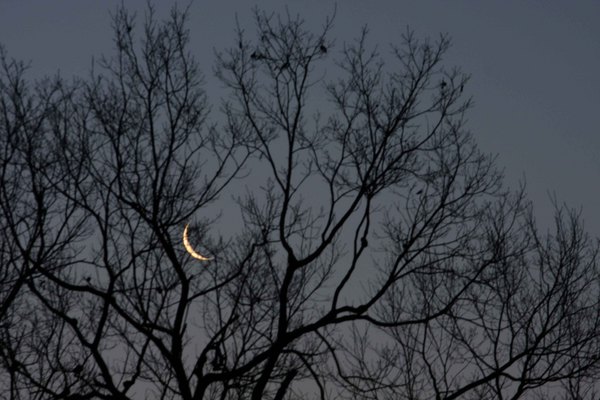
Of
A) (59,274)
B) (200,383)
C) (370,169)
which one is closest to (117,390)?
(200,383)

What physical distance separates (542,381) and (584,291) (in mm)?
3599

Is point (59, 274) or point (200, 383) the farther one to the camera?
point (59, 274)

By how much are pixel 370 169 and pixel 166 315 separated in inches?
181

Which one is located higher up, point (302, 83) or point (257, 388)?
point (302, 83)

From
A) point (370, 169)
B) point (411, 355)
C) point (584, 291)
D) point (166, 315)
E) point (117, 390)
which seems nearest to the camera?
point (117, 390)

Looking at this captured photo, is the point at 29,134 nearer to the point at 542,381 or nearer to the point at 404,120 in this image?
the point at 404,120

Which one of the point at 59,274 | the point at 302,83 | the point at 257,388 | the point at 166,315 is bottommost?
the point at 257,388

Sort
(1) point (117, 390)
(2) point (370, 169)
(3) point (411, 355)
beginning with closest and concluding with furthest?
(1) point (117, 390) → (2) point (370, 169) → (3) point (411, 355)

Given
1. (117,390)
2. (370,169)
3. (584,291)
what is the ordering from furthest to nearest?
(584,291) < (370,169) < (117,390)

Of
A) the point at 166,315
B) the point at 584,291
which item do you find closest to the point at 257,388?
the point at 166,315

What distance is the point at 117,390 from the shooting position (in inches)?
507

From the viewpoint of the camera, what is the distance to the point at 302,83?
49.3 ft

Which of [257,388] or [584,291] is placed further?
[584,291]

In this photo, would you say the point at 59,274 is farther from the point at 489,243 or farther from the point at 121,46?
the point at 489,243
